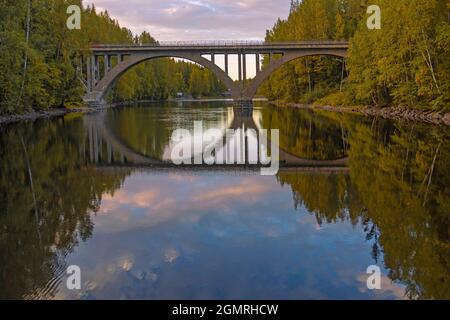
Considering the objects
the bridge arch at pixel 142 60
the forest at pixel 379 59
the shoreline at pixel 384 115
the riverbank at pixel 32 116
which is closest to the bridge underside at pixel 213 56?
the bridge arch at pixel 142 60

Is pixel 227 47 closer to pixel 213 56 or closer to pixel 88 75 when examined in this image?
pixel 213 56

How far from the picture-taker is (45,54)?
52.2 meters

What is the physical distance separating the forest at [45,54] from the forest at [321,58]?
84 millimetres

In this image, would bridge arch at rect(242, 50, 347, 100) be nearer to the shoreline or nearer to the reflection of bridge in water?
the shoreline

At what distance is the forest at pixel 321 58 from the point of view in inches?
1348

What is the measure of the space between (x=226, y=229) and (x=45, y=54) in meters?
47.6

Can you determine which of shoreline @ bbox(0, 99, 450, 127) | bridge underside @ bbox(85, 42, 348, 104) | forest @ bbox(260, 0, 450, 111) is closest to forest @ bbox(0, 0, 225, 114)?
shoreline @ bbox(0, 99, 450, 127)

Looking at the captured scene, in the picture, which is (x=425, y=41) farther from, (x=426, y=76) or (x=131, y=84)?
(x=131, y=84)

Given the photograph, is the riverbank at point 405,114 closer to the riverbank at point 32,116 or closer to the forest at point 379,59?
the forest at point 379,59

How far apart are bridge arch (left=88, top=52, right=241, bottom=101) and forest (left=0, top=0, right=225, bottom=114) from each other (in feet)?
11.4

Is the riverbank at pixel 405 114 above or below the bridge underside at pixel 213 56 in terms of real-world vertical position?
below

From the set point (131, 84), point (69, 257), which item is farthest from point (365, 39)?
point (131, 84)

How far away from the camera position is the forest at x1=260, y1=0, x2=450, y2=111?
3372 cm
